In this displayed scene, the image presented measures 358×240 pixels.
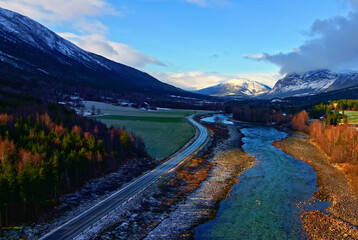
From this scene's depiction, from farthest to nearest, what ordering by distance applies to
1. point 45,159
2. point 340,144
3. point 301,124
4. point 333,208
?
point 301,124
point 340,144
point 45,159
point 333,208

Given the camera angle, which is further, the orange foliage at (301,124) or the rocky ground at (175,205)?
the orange foliage at (301,124)

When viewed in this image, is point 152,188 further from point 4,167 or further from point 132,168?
point 4,167

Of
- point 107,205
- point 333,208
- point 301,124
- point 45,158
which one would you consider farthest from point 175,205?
point 301,124

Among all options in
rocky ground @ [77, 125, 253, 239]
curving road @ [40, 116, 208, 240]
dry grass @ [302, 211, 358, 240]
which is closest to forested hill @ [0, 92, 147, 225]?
curving road @ [40, 116, 208, 240]

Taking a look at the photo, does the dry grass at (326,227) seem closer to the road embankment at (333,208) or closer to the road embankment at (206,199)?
the road embankment at (333,208)

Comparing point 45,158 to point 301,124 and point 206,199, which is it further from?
point 301,124

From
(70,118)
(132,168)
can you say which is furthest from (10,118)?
(132,168)

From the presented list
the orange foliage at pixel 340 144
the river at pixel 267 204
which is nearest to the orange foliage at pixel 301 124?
the orange foliage at pixel 340 144
